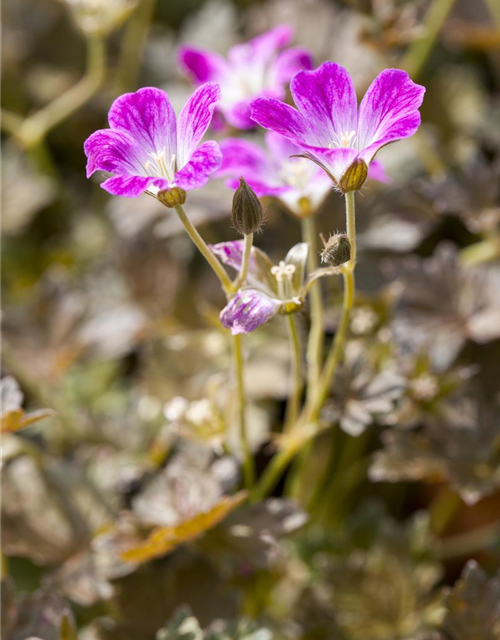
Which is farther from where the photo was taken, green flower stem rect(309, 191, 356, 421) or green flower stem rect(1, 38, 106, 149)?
green flower stem rect(1, 38, 106, 149)

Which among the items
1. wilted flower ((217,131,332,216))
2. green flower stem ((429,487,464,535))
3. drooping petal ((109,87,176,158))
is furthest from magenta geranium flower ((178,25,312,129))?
green flower stem ((429,487,464,535))

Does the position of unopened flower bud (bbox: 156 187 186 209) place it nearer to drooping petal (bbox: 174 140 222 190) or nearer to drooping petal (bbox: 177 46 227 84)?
drooping petal (bbox: 174 140 222 190)

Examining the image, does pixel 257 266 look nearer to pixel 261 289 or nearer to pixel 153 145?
pixel 261 289

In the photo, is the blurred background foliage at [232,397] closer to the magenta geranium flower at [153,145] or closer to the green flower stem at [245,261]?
the green flower stem at [245,261]

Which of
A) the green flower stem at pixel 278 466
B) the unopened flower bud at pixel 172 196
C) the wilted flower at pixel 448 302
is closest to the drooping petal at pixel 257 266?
the unopened flower bud at pixel 172 196

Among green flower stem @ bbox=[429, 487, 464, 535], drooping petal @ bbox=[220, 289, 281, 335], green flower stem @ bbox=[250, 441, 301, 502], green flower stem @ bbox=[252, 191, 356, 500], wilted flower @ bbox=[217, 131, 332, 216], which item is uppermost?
wilted flower @ bbox=[217, 131, 332, 216]

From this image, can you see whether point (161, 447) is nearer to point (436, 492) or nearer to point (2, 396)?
point (2, 396)

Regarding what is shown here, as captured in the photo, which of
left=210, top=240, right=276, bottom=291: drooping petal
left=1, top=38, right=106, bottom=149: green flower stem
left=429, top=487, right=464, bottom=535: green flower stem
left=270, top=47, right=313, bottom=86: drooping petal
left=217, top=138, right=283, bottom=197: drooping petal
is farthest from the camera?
left=1, top=38, right=106, bottom=149: green flower stem

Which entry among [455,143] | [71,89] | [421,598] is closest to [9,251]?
[71,89]
